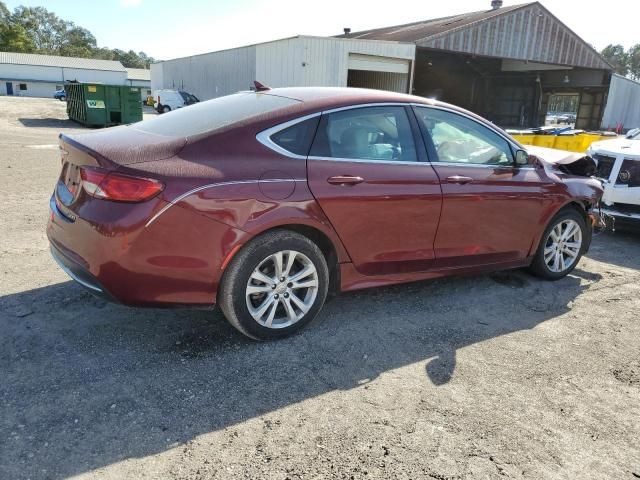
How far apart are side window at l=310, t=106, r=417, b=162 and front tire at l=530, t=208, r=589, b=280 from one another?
1834 mm

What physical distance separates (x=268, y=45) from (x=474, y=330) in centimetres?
2258

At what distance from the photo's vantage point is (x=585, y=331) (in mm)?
3963

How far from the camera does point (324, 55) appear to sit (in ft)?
69.7

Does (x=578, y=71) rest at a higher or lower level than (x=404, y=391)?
higher

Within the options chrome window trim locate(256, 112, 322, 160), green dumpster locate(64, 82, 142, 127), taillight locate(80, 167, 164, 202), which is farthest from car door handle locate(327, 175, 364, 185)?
green dumpster locate(64, 82, 142, 127)

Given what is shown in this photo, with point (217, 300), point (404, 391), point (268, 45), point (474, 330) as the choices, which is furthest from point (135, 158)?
point (268, 45)

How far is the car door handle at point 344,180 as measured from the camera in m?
3.44

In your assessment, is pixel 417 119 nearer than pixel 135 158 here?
No

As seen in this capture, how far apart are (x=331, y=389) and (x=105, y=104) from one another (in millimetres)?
20613

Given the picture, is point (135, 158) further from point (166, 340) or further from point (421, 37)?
point (421, 37)

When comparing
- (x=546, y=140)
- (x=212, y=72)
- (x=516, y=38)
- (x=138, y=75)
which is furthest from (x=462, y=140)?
(x=138, y=75)

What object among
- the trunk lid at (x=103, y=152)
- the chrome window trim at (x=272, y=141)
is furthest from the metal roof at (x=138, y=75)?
the chrome window trim at (x=272, y=141)

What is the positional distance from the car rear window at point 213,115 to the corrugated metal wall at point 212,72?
2271 cm

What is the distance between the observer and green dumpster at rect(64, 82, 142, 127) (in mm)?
20344
